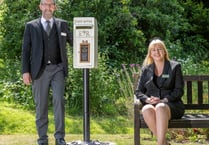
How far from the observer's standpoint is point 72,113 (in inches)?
388

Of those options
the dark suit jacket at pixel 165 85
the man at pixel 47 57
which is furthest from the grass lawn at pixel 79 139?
the dark suit jacket at pixel 165 85

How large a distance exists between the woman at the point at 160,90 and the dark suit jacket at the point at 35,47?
3.23 feet

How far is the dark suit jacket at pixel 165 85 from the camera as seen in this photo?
6562 mm

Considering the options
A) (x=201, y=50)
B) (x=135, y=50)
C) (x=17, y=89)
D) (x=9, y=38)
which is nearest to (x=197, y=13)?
(x=201, y=50)

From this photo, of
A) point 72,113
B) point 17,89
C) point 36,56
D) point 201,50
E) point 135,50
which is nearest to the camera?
point 36,56

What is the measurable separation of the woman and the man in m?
0.94

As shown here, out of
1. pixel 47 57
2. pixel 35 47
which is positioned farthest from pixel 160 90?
pixel 35 47

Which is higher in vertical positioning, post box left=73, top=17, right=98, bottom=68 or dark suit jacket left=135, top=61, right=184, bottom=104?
post box left=73, top=17, right=98, bottom=68

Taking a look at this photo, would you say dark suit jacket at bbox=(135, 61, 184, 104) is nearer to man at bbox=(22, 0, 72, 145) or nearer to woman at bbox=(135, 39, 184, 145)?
woman at bbox=(135, 39, 184, 145)

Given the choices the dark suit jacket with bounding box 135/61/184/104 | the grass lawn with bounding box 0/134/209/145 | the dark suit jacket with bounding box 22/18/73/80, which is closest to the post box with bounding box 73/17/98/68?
the dark suit jacket with bounding box 22/18/73/80

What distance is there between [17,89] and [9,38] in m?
2.37

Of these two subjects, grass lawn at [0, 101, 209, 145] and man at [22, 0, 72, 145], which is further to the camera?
grass lawn at [0, 101, 209, 145]

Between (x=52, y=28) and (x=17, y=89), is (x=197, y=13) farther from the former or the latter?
(x=52, y=28)

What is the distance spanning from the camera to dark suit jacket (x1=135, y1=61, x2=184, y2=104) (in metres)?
6.56
